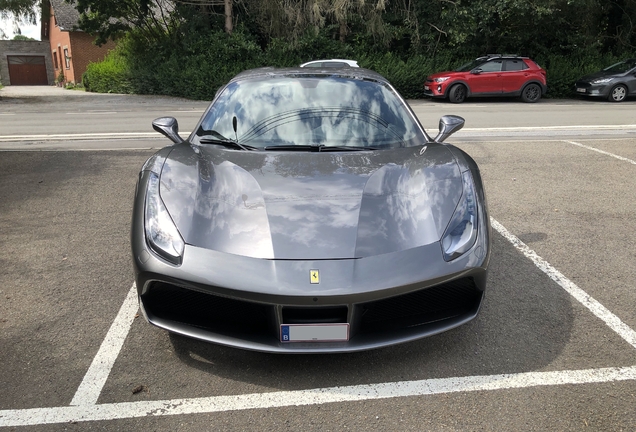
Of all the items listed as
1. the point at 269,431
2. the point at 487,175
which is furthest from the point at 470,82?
the point at 269,431

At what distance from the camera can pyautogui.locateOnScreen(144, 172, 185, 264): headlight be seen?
94.3 inches

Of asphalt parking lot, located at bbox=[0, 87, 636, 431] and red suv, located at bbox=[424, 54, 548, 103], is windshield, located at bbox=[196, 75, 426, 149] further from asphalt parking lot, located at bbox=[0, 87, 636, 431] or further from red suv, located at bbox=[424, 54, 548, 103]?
red suv, located at bbox=[424, 54, 548, 103]

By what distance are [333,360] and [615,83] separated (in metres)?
18.6

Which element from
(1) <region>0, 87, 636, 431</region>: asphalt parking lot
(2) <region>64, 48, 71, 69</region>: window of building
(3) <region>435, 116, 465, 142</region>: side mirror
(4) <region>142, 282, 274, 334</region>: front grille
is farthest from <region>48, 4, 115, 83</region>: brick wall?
(4) <region>142, 282, 274, 334</region>: front grille

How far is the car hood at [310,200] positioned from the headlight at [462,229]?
0.13ft

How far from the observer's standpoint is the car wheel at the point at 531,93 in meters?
17.6

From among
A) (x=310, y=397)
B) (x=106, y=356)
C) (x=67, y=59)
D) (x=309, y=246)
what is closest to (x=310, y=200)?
(x=309, y=246)

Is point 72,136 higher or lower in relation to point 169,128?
Answer: lower

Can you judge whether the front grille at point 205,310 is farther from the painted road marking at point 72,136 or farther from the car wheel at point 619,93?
the car wheel at point 619,93

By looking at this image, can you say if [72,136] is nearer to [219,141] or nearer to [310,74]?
[310,74]

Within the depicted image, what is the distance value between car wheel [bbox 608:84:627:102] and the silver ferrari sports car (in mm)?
17544

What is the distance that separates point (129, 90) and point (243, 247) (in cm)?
2358

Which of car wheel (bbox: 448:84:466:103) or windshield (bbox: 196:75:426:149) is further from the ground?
windshield (bbox: 196:75:426:149)

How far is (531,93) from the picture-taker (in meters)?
17.6
